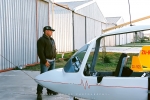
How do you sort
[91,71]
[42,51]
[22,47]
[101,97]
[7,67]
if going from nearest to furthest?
[101,97]
[91,71]
[42,51]
[7,67]
[22,47]

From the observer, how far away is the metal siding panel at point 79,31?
24125 millimetres

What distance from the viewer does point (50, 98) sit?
6.52m

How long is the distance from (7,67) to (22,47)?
1.75 metres

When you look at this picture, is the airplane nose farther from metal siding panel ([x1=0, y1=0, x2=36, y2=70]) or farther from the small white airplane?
metal siding panel ([x1=0, y1=0, x2=36, y2=70])

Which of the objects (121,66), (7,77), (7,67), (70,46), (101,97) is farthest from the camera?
(70,46)

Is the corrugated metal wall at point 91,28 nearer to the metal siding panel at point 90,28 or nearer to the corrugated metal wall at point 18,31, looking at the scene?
the metal siding panel at point 90,28

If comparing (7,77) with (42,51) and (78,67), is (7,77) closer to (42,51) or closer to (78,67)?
(42,51)

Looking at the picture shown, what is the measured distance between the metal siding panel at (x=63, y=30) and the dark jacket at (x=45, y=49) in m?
14.8

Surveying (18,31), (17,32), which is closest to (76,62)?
(17,32)

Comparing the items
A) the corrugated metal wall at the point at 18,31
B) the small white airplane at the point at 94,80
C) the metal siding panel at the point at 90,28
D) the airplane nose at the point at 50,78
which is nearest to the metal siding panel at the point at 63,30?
the metal siding panel at the point at 90,28

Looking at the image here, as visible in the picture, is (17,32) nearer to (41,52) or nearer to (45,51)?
(45,51)

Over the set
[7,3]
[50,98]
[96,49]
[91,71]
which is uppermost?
[7,3]

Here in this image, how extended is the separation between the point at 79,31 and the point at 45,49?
19.3 m

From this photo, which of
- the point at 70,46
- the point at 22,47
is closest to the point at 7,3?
the point at 22,47
